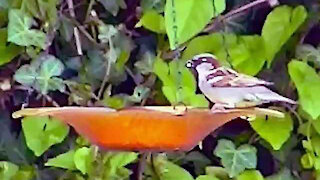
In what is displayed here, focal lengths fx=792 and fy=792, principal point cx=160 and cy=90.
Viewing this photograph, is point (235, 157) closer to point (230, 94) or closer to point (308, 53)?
point (308, 53)

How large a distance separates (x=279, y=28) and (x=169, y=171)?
0.89 ft

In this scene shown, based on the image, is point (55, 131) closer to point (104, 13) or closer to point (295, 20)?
point (104, 13)

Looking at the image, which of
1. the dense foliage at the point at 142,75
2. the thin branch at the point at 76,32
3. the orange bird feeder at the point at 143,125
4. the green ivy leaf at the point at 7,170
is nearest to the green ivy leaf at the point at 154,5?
the dense foliage at the point at 142,75

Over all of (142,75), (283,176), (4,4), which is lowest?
(283,176)

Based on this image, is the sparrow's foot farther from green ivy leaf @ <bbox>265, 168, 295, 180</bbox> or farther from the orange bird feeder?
green ivy leaf @ <bbox>265, 168, 295, 180</bbox>

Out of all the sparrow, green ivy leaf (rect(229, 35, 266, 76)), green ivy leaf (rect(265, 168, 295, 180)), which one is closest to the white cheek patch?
the sparrow

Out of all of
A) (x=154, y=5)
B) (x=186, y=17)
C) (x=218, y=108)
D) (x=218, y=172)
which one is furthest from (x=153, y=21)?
(x=218, y=108)

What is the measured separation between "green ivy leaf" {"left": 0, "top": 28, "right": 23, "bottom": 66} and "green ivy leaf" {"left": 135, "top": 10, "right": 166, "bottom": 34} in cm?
20

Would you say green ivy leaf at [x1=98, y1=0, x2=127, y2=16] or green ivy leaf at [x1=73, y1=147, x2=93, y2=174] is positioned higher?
green ivy leaf at [x1=98, y1=0, x2=127, y2=16]

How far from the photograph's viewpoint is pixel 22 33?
3.75 ft

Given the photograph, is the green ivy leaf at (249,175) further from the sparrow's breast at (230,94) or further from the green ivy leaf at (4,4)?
the green ivy leaf at (4,4)

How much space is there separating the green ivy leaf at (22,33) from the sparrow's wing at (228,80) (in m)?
0.33

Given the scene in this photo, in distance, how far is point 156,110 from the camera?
759 millimetres

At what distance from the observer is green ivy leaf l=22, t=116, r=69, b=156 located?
46.4 inches
